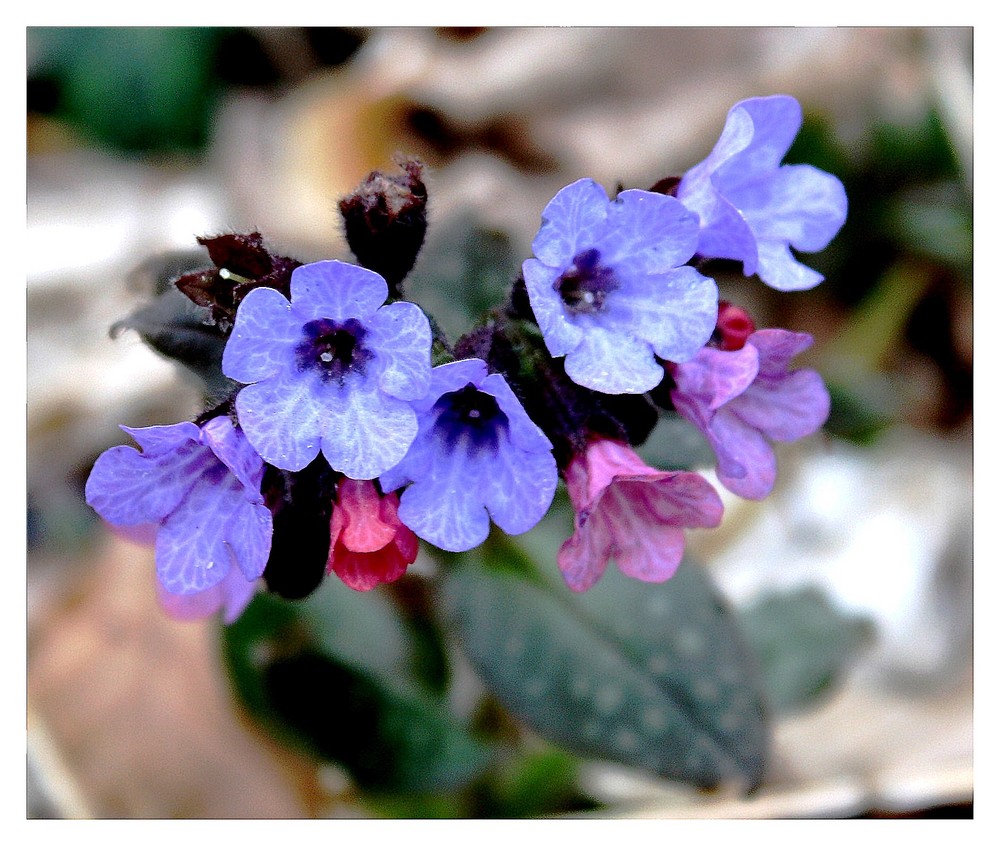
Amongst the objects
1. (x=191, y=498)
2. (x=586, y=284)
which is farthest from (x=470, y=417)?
(x=191, y=498)

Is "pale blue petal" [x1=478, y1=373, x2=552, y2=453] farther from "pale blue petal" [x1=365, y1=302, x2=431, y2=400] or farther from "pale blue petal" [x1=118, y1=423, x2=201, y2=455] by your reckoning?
"pale blue petal" [x1=118, y1=423, x2=201, y2=455]

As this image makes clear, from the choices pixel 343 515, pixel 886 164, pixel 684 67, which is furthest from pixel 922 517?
pixel 343 515

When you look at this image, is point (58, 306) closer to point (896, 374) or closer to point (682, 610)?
point (682, 610)

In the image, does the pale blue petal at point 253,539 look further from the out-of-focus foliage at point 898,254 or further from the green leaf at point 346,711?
the out-of-focus foliage at point 898,254

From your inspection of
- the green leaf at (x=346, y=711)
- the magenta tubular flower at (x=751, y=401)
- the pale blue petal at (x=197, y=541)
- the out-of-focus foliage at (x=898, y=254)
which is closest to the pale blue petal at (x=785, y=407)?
the magenta tubular flower at (x=751, y=401)

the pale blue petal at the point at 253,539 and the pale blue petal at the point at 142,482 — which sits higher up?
the pale blue petal at the point at 142,482

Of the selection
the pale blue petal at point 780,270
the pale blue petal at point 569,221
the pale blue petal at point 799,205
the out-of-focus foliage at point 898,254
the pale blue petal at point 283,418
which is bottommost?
the out-of-focus foliage at point 898,254

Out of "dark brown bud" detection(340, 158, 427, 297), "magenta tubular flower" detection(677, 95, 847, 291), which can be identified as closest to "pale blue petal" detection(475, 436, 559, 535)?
"dark brown bud" detection(340, 158, 427, 297)
